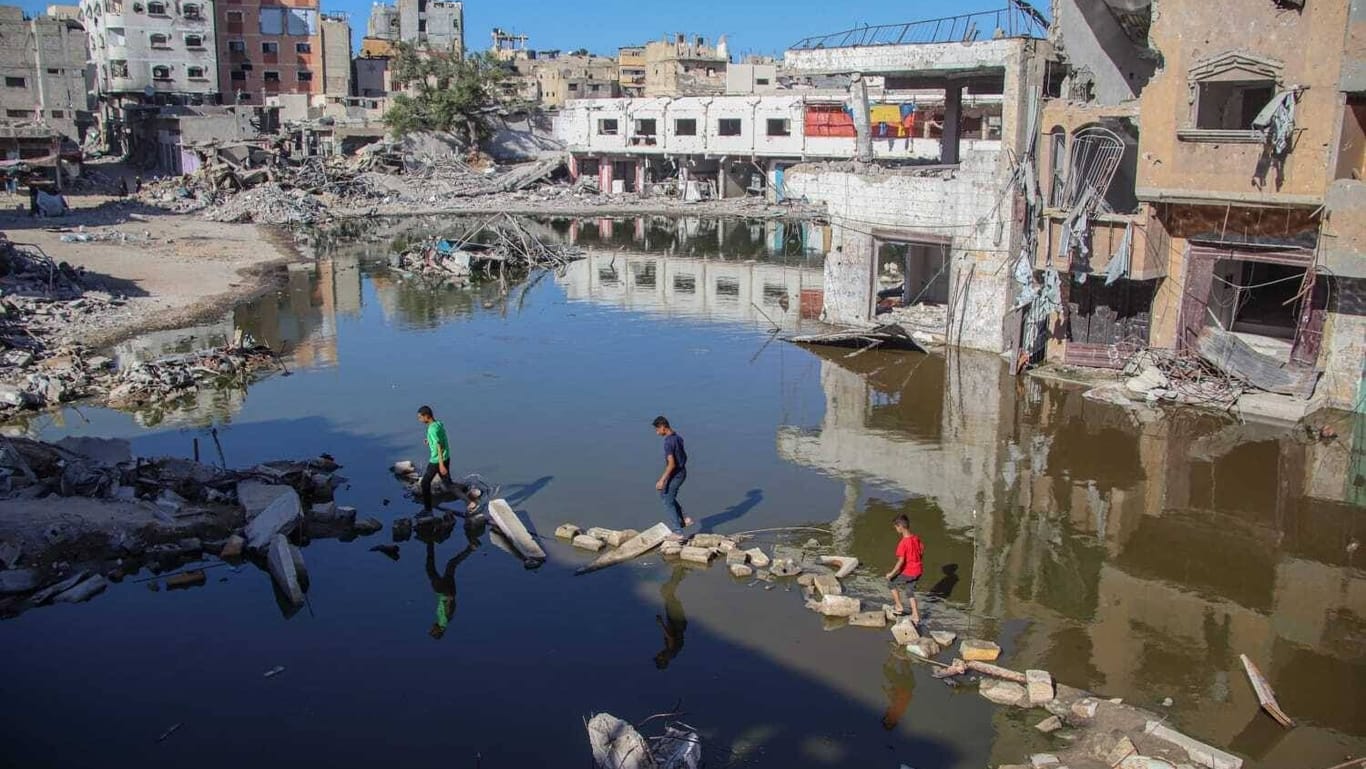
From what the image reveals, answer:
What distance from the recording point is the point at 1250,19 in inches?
713

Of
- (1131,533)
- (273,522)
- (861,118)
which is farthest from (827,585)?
(861,118)

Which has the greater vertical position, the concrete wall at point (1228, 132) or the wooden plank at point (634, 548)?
the concrete wall at point (1228, 132)

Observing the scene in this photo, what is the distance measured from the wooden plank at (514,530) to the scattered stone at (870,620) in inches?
151

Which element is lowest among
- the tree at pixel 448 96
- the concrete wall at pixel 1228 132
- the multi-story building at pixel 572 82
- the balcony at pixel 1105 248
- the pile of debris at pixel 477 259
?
the pile of debris at pixel 477 259

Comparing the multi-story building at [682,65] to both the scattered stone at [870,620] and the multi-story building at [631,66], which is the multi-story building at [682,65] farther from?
the scattered stone at [870,620]

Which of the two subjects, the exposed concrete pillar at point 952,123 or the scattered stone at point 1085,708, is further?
the exposed concrete pillar at point 952,123

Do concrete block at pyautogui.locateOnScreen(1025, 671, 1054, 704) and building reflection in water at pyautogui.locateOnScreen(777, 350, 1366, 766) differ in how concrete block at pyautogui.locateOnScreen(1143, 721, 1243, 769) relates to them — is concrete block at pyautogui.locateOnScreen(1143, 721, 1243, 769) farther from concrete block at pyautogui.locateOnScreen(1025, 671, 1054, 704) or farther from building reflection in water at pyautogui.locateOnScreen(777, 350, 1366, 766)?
concrete block at pyautogui.locateOnScreen(1025, 671, 1054, 704)

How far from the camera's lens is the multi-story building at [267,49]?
7600cm

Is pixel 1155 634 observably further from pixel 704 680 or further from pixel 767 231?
pixel 767 231

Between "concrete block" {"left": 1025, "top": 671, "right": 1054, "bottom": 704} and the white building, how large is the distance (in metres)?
76.5

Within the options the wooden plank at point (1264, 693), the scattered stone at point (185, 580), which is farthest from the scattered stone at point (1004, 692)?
the scattered stone at point (185, 580)

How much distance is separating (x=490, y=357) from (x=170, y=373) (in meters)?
6.53

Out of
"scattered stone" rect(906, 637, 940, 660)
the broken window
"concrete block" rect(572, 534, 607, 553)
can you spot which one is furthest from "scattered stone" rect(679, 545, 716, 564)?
the broken window

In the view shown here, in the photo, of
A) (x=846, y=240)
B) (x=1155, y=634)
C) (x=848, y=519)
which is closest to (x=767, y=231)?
(x=846, y=240)
